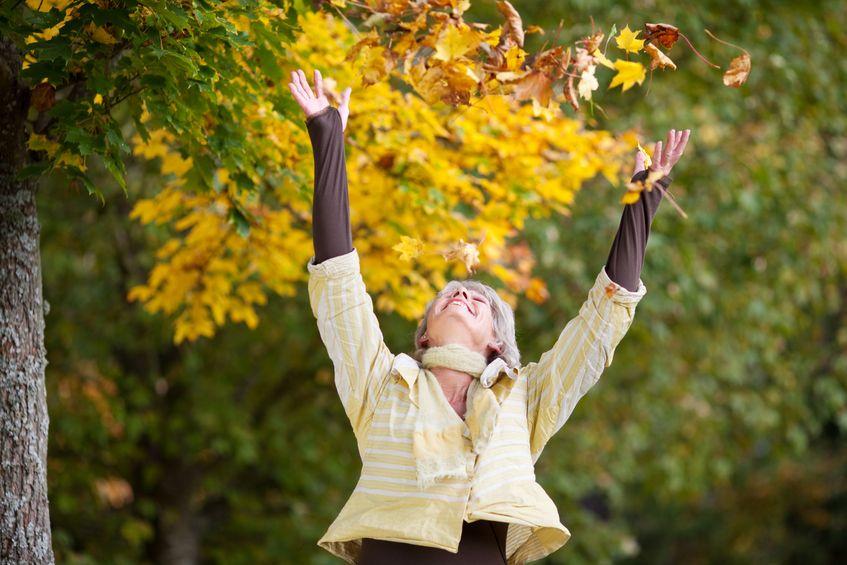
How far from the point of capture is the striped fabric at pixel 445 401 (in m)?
2.37

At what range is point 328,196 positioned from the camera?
2441 millimetres

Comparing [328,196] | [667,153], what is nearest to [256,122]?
[328,196]

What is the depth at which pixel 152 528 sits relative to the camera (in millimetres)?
7508

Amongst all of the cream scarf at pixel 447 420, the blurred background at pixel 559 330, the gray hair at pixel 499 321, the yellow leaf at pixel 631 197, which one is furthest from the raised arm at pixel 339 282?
the blurred background at pixel 559 330

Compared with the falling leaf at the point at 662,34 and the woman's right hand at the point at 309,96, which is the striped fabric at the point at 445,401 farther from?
the falling leaf at the point at 662,34

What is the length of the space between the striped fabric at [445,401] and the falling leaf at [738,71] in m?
0.58

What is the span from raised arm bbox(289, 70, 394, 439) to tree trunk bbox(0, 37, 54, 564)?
964 mm

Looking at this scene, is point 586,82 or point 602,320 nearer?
point 602,320

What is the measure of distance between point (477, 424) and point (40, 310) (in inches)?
55.5

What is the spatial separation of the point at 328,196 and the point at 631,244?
0.72 meters

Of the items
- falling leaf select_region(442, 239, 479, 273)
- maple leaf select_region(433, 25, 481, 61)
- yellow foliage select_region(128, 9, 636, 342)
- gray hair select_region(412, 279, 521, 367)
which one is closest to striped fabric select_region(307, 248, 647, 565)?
gray hair select_region(412, 279, 521, 367)

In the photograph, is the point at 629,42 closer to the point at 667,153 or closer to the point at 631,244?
the point at 667,153

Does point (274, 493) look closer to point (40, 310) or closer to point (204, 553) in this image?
point (204, 553)

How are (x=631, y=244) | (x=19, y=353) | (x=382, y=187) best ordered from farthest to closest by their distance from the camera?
(x=382, y=187)
(x=19, y=353)
(x=631, y=244)
